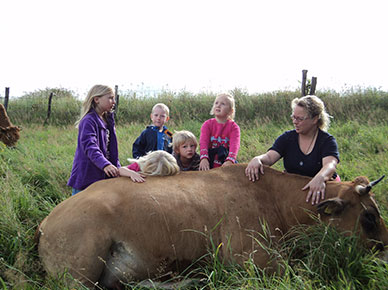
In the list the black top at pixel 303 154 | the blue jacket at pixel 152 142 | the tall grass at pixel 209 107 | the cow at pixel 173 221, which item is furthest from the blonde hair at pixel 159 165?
the tall grass at pixel 209 107

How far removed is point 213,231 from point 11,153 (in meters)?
5.94

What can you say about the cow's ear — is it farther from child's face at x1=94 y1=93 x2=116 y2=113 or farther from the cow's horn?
child's face at x1=94 y1=93 x2=116 y2=113

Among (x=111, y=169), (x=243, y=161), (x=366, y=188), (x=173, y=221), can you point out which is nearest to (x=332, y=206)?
(x=366, y=188)

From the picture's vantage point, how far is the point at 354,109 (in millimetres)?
11828

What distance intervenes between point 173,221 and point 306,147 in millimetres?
1881

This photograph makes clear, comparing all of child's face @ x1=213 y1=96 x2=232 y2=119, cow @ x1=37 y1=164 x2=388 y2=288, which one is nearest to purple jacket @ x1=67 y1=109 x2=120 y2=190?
cow @ x1=37 y1=164 x2=388 y2=288

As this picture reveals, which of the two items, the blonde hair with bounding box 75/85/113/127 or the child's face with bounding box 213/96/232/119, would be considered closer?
the blonde hair with bounding box 75/85/113/127

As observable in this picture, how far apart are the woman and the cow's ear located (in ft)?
1.21

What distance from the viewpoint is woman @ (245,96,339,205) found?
3.83m

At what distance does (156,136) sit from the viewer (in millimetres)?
5488

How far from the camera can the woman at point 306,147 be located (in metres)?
3.83

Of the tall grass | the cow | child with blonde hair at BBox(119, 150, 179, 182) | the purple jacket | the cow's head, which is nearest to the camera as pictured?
the cow

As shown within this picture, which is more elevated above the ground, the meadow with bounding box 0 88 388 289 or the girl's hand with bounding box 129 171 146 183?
the girl's hand with bounding box 129 171 146 183

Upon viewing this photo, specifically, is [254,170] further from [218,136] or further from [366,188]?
[218,136]
